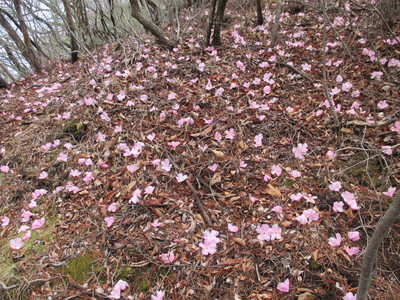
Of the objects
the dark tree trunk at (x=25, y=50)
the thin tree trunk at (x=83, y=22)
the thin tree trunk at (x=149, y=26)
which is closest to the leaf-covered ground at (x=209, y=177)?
the thin tree trunk at (x=149, y=26)

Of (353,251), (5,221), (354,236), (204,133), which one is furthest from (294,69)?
(5,221)

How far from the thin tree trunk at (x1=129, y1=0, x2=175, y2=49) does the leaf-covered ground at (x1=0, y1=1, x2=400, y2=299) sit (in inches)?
16.3

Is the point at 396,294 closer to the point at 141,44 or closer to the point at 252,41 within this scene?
the point at 252,41

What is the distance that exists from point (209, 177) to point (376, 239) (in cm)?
138

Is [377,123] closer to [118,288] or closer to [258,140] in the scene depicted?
[258,140]

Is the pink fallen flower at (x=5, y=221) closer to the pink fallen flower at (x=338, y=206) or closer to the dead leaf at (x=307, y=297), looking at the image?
the dead leaf at (x=307, y=297)

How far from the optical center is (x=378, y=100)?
2.50 m

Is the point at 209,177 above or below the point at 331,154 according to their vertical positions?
above

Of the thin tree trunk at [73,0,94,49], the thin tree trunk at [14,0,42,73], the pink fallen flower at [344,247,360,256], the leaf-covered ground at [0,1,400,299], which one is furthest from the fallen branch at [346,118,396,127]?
the thin tree trunk at [14,0,42,73]

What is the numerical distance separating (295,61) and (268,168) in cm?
187

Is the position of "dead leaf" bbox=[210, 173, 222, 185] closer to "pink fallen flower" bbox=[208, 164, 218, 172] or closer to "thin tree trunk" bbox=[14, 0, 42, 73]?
"pink fallen flower" bbox=[208, 164, 218, 172]

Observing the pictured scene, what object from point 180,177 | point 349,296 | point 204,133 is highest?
point 204,133

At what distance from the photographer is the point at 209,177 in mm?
2201

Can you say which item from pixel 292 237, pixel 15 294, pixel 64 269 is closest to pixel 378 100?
pixel 292 237
